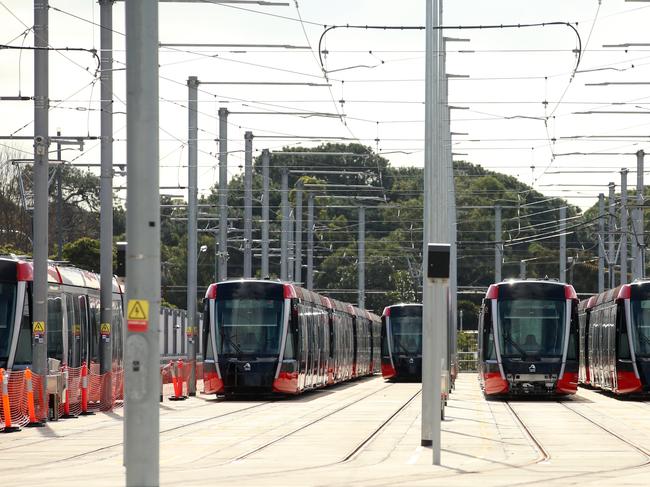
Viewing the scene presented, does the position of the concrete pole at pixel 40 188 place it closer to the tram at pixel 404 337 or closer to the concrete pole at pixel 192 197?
the concrete pole at pixel 192 197

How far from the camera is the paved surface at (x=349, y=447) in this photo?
18803mm

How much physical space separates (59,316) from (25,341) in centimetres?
275

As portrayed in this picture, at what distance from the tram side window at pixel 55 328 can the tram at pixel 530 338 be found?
1156 cm

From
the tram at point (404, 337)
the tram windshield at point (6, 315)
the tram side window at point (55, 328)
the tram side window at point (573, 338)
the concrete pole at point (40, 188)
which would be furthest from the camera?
the tram at point (404, 337)

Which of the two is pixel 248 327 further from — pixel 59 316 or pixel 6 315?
pixel 6 315

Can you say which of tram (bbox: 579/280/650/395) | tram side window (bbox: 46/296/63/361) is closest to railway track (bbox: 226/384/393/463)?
tram side window (bbox: 46/296/63/361)

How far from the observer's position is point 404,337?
5956cm

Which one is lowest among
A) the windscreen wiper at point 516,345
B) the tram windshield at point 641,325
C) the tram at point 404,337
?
the tram at point 404,337

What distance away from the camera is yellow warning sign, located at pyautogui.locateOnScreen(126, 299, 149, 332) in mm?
13789

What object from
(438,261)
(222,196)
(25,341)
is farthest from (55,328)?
(222,196)

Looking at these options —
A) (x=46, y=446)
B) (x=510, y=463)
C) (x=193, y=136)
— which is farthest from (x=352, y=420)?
(x=193, y=136)

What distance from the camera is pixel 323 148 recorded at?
4353 inches

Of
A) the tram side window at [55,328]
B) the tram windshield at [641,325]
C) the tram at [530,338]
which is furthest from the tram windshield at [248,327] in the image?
the tram windshield at [641,325]

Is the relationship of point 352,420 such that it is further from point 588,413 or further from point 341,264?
point 341,264
